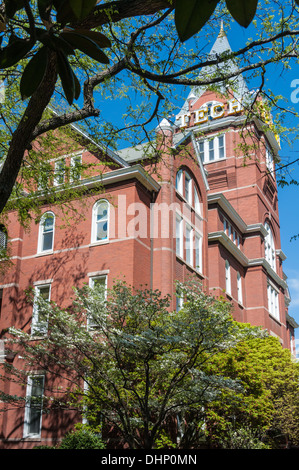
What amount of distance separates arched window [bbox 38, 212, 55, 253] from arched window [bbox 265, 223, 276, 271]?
19.7 m

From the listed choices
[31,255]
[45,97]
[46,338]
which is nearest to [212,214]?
[31,255]

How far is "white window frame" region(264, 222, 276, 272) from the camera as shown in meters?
39.7

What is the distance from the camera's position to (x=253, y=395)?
58.9ft

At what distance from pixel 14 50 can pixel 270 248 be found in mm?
40572

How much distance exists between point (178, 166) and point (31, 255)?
338 inches

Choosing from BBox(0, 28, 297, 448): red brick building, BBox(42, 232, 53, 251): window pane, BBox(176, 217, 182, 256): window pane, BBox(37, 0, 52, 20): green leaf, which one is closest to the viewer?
BBox(37, 0, 52, 20): green leaf

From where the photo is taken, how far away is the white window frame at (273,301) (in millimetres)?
37684

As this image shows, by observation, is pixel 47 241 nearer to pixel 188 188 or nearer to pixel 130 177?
pixel 130 177

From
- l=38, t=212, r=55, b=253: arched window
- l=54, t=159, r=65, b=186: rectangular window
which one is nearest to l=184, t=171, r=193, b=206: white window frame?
l=38, t=212, r=55, b=253: arched window

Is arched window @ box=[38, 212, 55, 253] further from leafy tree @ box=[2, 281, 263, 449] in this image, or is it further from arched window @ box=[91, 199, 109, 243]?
leafy tree @ box=[2, 281, 263, 449]

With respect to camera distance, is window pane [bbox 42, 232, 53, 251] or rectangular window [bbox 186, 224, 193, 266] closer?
window pane [bbox 42, 232, 53, 251]

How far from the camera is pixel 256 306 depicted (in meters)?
35.1

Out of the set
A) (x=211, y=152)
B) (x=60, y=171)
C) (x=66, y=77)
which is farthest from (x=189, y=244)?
(x=66, y=77)
